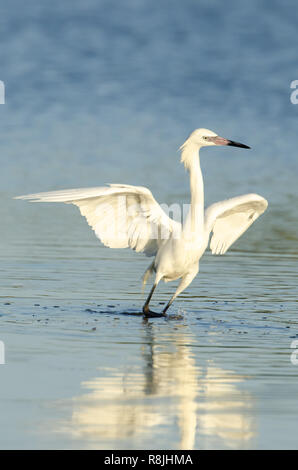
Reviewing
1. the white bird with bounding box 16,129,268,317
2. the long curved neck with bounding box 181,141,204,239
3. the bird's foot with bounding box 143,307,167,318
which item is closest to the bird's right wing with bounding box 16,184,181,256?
the white bird with bounding box 16,129,268,317

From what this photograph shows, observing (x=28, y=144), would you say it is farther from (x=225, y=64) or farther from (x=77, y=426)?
(x=77, y=426)

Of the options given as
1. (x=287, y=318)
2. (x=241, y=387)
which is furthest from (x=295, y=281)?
(x=241, y=387)

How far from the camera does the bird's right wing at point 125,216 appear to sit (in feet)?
48.9

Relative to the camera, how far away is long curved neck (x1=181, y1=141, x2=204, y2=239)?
16047 millimetres

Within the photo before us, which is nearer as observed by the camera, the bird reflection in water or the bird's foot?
the bird reflection in water

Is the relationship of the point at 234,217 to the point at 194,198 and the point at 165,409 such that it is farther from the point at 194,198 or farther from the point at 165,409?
the point at 165,409

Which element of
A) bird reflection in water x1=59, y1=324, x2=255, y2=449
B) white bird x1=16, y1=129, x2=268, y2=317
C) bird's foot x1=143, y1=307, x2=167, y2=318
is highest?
white bird x1=16, y1=129, x2=268, y2=317

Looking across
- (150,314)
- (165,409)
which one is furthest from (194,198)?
(165,409)

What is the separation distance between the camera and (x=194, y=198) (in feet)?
53.3

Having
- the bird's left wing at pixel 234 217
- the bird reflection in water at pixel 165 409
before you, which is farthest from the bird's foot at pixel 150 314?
the bird reflection in water at pixel 165 409

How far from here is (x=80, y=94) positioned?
A: 5909cm

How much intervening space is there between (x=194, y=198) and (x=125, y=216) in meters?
1.09

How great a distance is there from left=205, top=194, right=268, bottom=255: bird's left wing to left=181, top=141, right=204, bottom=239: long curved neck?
0.45m

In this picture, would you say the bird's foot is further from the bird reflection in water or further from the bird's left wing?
the bird reflection in water
